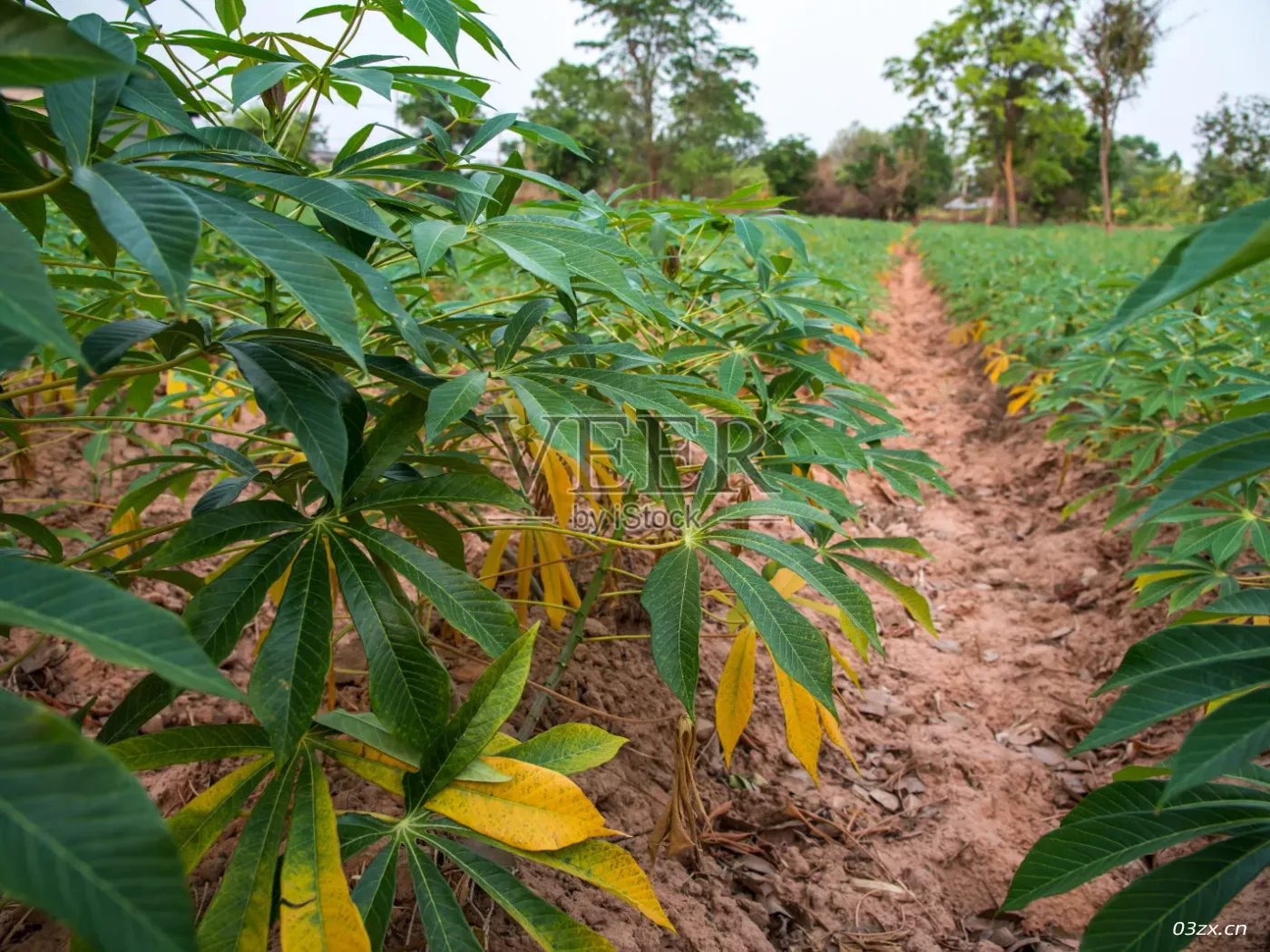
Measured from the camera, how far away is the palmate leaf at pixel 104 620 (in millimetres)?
321

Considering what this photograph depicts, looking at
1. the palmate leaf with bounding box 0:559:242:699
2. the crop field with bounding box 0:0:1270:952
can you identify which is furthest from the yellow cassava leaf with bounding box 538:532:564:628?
the palmate leaf with bounding box 0:559:242:699

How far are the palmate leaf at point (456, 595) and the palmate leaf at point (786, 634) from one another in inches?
9.4

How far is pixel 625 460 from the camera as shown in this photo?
2.37 ft

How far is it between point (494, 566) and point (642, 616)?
1.49ft

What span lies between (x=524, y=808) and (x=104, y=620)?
1.23 ft

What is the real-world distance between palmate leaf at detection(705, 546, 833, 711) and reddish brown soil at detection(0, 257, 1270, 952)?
425mm

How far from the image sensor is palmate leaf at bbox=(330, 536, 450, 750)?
1.86 feet

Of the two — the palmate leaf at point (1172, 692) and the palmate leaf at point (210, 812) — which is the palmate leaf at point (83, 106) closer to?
the palmate leaf at point (210, 812)

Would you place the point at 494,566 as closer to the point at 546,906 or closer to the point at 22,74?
the point at 546,906

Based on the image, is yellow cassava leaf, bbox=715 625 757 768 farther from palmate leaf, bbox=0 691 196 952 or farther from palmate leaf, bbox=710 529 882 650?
palmate leaf, bbox=0 691 196 952

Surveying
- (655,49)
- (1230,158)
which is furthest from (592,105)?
(1230,158)

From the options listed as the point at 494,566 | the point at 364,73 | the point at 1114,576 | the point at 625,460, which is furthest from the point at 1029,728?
the point at 364,73

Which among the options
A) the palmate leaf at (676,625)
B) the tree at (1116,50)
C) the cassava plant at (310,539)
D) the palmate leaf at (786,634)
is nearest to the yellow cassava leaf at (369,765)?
the cassava plant at (310,539)

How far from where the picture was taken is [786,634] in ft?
2.32
